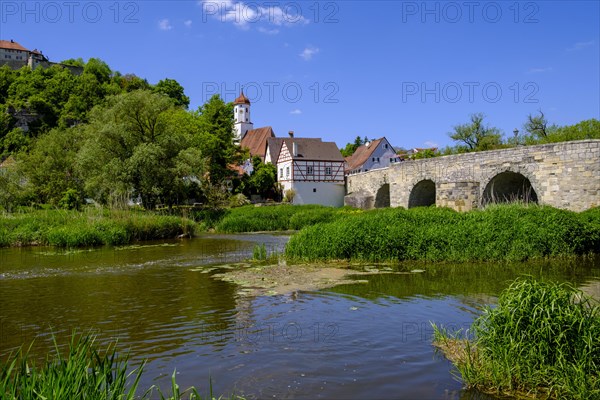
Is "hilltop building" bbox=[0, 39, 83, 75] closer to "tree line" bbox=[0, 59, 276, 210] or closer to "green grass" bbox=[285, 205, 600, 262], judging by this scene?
"tree line" bbox=[0, 59, 276, 210]

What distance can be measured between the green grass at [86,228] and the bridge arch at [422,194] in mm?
17882

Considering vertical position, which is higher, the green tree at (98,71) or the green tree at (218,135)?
the green tree at (98,71)

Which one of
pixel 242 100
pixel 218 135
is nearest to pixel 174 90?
pixel 242 100

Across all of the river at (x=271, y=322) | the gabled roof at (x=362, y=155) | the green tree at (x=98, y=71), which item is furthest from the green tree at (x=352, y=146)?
the river at (x=271, y=322)

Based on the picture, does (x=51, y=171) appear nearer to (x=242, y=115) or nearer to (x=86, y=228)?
(x=86, y=228)

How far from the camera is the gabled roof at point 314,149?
55.4m

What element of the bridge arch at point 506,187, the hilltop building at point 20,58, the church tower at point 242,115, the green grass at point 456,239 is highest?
the hilltop building at point 20,58

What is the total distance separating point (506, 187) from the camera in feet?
96.7

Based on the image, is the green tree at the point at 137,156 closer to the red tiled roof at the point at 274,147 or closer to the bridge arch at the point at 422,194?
the bridge arch at the point at 422,194

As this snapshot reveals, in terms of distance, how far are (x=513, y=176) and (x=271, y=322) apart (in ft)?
80.7

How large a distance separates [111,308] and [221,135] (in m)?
39.4

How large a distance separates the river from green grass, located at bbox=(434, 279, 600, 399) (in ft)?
1.07

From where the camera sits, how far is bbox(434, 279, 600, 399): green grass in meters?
4.57

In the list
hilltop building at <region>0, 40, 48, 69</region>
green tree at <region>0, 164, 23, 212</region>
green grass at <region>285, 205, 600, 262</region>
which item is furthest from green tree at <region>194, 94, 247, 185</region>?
hilltop building at <region>0, 40, 48, 69</region>
